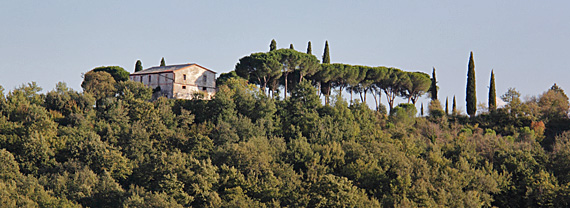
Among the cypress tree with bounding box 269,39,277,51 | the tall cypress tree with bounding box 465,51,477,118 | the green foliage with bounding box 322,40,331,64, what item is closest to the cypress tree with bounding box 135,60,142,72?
the cypress tree with bounding box 269,39,277,51

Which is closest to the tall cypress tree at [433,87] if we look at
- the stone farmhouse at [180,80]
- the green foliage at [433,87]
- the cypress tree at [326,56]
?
the green foliage at [433,87]

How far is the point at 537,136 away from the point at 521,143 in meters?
5.54

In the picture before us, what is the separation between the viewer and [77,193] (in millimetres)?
40094

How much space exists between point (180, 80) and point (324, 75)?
60.1 feet

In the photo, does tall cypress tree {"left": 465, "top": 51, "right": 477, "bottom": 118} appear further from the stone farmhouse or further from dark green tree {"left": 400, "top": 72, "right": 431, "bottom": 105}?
the stone farmhouse

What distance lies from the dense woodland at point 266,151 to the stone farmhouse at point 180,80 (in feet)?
16.0

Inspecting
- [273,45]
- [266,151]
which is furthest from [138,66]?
[266,151]

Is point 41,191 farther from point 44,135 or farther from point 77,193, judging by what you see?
point 44,135

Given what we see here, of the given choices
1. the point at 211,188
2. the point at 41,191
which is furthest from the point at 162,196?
the point at 41,191

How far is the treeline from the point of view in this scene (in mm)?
69188

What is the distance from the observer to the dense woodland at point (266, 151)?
4219 cm

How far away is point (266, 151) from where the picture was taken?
4847 centimetres

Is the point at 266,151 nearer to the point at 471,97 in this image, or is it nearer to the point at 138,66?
the point at 471,97

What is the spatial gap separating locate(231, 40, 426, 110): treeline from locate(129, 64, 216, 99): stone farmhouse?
5037mm
